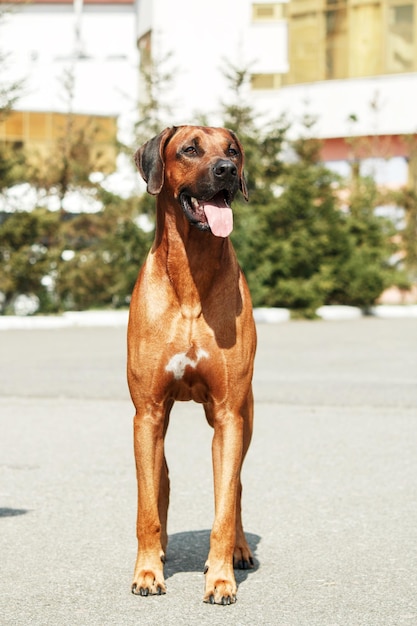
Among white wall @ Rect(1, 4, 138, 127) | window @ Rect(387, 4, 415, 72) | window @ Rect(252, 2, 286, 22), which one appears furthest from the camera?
window @ Rect(252, 2, 286, 22)

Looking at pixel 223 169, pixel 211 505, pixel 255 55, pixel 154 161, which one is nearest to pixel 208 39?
pixel 255 55

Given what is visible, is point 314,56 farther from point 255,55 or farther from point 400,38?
point 400,38

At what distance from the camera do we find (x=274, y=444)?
9.65 meters

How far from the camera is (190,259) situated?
5363 mm

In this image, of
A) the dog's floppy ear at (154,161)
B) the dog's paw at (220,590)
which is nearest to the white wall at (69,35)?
the dog's floppy ear at (154,161)

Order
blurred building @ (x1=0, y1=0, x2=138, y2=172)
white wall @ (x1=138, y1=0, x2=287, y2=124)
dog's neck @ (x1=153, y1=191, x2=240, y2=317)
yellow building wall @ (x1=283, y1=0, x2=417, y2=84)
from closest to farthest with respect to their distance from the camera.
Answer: dog's neck @ (x1=153, y1=191, x2=240, y2=317), blurred building @ (x1=0, y1=0, x2=138, y2=172), yellow building wall @ (x1=283, y1=0, x2=417, y2=84), white wall @ (x1=138, y1=0, x2=287, y2=124)

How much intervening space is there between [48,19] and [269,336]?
28842mm

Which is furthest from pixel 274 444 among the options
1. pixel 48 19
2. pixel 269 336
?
pixel 48 19

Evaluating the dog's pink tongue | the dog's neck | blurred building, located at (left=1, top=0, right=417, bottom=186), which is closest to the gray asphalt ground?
the dog's neck

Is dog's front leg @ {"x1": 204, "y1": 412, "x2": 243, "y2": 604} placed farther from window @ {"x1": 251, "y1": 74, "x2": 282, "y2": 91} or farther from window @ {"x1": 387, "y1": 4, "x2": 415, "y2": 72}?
window @ {"x1": 251, "y1": 74, "x2": 282, "y2": 91}

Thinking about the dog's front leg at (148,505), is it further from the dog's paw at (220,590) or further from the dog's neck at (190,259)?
the dog's neck at (190,259)

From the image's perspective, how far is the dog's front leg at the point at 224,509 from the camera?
16.9 ft

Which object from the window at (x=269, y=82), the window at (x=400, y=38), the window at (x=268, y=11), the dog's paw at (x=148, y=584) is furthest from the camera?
the window at (x=268, y=11)

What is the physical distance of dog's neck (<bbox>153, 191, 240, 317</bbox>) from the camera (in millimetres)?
5363
